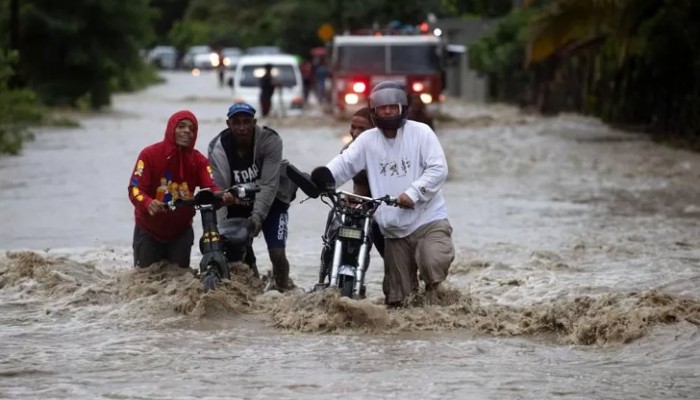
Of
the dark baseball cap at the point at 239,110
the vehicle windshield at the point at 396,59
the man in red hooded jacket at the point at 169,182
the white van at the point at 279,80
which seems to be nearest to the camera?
the man in red hooded jacket at the point at 169,182

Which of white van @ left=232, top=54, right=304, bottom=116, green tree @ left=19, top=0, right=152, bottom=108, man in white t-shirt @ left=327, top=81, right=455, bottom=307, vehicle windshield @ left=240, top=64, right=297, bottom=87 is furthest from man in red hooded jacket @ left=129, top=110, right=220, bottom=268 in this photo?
green tree @ left=19, top=0, right=152, bottom=108

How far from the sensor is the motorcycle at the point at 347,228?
9.91 meters

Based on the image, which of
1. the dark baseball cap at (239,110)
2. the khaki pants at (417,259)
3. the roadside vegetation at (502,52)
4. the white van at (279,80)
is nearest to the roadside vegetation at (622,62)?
the roadside vegetation at (502,52)

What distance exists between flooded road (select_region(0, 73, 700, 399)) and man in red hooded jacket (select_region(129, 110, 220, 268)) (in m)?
0.28

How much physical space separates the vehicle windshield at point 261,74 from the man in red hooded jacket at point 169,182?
2775 centimetres

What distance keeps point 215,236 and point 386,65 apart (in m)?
23.1

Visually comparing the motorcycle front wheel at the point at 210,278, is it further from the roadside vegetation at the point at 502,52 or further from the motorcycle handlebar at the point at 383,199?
the roadside vegetation at the point at 502,52

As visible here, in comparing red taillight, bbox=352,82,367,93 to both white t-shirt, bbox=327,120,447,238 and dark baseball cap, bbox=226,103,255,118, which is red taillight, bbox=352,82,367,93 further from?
white t-shirt, bbox=327,120,447,238

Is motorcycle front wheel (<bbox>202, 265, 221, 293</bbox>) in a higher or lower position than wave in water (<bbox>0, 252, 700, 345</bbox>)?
higher

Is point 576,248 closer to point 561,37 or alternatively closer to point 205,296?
point 205,296

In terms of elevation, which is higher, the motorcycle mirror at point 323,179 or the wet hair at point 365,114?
the wet hair at point 365,114

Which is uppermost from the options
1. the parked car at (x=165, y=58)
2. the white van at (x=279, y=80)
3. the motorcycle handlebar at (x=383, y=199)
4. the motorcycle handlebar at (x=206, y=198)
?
the motorcycle handlebar at (x=383, y=199)

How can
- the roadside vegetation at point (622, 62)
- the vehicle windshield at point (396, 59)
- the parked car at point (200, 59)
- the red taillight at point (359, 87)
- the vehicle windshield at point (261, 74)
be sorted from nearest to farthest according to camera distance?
the roadside vegetation at point (622, 62), the red taillight at point (359, 87), the vehicle windshield at point (396, 59), the vehicle windshield at point (261, 74), the parked car at point (200, 59)

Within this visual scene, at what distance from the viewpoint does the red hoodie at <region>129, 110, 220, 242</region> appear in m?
10.6
